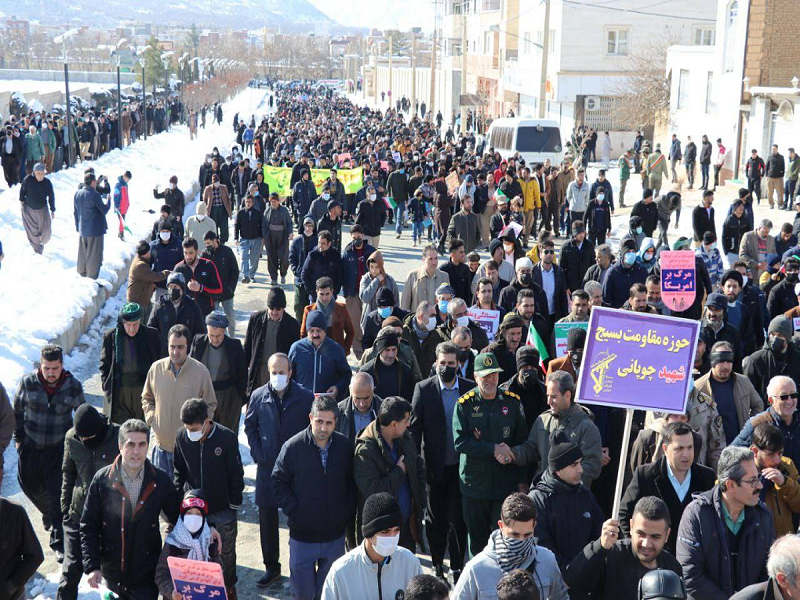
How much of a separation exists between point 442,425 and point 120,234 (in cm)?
1539

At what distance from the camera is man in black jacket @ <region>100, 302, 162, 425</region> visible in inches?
339

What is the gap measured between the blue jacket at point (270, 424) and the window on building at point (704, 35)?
48.8 m

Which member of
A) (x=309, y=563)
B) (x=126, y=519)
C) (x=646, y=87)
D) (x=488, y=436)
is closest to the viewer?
(x=126, y=519)

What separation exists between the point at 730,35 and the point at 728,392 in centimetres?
2912

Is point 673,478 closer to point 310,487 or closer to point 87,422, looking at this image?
point 310,487

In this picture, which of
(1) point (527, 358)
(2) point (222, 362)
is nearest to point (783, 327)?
(1) point (527, 358)

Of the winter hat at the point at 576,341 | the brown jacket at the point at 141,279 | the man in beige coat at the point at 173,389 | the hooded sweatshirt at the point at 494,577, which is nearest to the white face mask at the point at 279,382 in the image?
the man in beige coat at the point at 173,389

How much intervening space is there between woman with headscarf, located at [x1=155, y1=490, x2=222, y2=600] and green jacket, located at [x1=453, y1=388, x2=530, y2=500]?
68.4 inches

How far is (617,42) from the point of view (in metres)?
50.3

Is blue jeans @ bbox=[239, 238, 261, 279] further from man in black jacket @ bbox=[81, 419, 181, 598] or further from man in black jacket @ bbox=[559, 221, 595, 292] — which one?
man in black jacket @ bbox=[81, 419, 181, 598]

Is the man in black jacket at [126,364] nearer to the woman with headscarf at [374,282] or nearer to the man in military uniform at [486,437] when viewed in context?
the woman with headscarf at [374,282]

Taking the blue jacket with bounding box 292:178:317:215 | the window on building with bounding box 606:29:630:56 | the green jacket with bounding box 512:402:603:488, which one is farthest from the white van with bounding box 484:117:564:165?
the green jacket with bounding box 512:402:603:488

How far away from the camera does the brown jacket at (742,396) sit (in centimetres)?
730

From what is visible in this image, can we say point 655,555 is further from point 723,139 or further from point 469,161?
point 723,139
